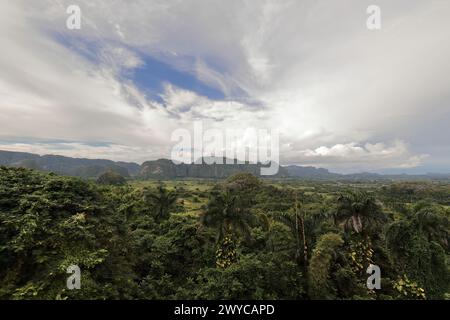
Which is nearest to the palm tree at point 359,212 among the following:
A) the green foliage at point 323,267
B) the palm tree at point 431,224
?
the green foliage at point 323,267

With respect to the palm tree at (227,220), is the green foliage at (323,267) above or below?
below

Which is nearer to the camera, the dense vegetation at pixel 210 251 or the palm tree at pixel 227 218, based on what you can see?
the dense vegetation at pixel 210 251

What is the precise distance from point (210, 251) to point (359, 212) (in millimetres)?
15165

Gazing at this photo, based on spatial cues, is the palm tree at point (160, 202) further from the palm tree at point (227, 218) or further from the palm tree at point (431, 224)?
the palm tree at point (431, 224)

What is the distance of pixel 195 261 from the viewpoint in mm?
25922

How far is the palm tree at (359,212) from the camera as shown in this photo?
2203 cm

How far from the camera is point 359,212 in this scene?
22500mm

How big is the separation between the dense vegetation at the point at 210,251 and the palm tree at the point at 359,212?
88 millimetres

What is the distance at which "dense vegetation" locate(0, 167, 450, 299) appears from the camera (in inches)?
526

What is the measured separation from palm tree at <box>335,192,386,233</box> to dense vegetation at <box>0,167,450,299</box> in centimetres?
9

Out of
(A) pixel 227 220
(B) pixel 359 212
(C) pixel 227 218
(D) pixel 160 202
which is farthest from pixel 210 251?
(B) pixel 359 212

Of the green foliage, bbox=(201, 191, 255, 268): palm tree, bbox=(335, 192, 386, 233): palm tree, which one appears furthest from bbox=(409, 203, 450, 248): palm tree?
bbox=(201, 191, 255, 268): palm tree

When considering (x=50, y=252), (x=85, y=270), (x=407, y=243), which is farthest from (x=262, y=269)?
(x=407, y=243)
